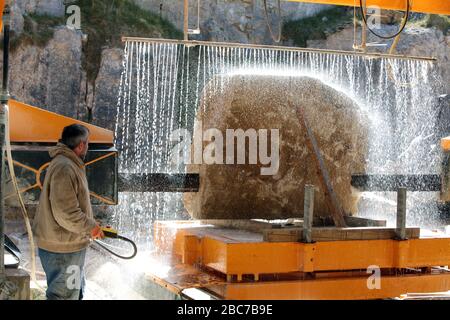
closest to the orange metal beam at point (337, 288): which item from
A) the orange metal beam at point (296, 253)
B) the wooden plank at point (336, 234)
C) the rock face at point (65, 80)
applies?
the orange metal beam at point (296, 253)

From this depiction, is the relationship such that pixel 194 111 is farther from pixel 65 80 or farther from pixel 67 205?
pixel 67 205

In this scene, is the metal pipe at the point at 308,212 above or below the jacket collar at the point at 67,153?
below

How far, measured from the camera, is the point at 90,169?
20.0ft

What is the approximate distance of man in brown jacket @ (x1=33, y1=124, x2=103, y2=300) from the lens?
473 centimetres

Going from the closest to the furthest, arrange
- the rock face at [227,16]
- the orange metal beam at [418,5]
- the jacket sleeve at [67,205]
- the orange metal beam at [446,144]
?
the jacket sleeve at [67,205] → the orange metal beam at [418,5] → the orange metal beam at [446,144] → the rock face at [227,16]

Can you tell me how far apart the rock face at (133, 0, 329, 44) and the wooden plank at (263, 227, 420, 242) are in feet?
41.8

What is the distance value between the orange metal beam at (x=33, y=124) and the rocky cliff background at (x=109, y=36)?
984 cm

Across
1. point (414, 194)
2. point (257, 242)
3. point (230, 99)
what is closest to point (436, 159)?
point (414, 194)

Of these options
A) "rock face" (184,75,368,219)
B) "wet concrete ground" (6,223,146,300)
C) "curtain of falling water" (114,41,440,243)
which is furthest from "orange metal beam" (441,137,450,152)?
"wet concrete ground" (6,223,146,300)

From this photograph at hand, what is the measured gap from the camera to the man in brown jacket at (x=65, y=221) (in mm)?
4734

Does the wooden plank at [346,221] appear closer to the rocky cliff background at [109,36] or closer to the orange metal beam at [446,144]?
the orange metal beam at [446,144]

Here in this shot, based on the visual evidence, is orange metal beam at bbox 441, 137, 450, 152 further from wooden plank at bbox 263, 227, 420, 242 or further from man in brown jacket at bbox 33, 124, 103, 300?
man in brown jacket at bbox 33, 124, 103, 300

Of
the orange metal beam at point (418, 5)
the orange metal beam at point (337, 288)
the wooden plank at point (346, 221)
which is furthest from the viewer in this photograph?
the orange metal beam at point (418, 5)

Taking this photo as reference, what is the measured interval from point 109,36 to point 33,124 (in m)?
11.8
